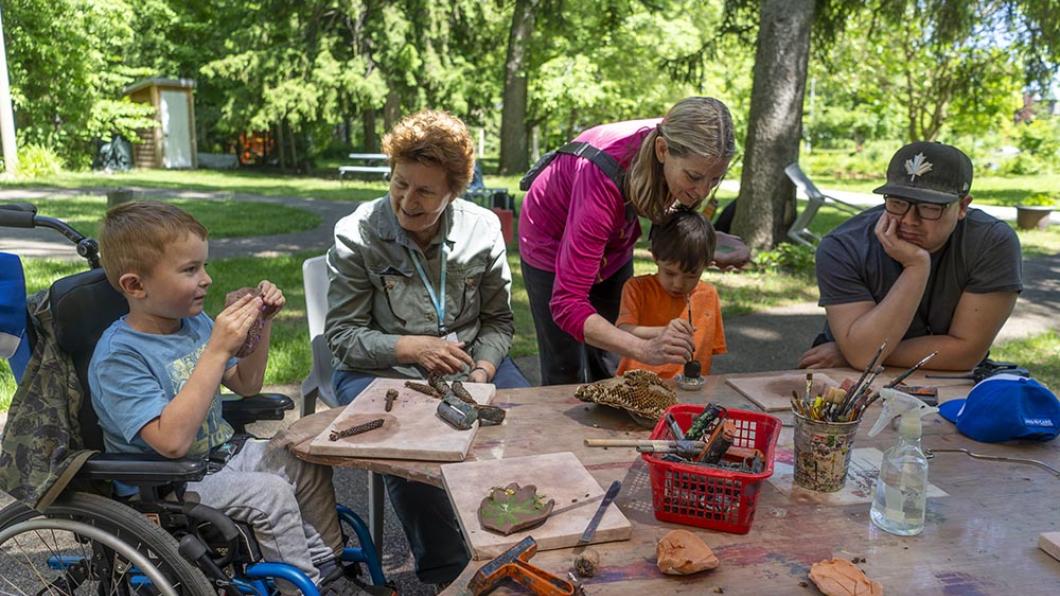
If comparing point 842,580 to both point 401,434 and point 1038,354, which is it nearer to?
point 401,434

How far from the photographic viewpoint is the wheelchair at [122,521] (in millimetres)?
1842

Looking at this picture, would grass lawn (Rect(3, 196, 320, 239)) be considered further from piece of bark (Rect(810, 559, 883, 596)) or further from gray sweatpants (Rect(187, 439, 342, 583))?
piece of bark (Rect(810, 559, 883, 596))

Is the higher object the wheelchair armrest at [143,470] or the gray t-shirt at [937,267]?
the gray t-shirt at [937,267]

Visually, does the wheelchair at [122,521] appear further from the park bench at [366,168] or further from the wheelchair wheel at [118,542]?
the park bench at [366,168]

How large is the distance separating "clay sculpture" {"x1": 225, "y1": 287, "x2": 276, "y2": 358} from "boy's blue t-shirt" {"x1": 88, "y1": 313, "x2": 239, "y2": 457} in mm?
129

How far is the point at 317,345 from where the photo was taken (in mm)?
3107

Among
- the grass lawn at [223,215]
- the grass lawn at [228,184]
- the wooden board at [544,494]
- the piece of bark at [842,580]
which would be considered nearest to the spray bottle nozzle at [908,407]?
the piece of bark at [842,580]

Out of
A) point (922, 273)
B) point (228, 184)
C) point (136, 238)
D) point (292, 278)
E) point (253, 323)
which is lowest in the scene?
point (292, 278)

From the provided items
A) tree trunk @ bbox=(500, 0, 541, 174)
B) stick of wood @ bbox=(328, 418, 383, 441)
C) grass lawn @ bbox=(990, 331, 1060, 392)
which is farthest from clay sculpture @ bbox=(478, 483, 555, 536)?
tree trunk @ bbox=(500, 0, 541, 174)

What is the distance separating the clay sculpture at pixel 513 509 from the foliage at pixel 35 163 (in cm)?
2137

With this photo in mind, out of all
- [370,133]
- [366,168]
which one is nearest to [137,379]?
[366,168]

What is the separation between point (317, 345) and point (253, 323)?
40.5 inches

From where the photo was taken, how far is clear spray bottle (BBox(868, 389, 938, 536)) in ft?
5.11

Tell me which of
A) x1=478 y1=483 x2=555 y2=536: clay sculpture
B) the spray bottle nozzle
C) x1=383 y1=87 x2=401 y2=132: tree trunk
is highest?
x1=383 y1=87 x2=401 y2=132: tree trunk
